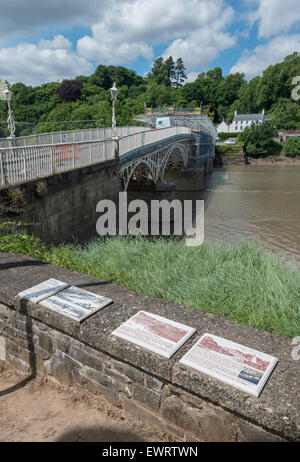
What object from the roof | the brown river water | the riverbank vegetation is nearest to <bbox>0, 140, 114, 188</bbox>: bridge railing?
the brown river water

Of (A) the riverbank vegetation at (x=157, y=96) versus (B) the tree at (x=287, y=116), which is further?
(B) the tree at (x=287, y=116)

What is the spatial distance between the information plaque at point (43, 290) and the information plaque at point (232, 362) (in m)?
1.64

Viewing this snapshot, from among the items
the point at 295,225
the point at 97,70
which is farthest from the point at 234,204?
the point at 97,70

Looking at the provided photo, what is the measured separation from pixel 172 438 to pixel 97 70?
11821 cm

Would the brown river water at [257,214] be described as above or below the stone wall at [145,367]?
below

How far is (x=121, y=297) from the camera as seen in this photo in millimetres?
3605

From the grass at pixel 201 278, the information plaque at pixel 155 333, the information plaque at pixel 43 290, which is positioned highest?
the information plaque at pixel 43 290

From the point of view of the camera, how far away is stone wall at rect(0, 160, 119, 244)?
843cm

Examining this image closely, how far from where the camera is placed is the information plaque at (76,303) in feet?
10.5

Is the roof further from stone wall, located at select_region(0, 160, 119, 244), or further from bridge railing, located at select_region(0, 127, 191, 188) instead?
stone wall, located at select_region(0, 160, 119, 244)

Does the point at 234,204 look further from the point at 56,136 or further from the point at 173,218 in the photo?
the point at 56,136

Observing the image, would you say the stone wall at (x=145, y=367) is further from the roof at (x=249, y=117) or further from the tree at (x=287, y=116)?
the roof at (x=249, y=117)

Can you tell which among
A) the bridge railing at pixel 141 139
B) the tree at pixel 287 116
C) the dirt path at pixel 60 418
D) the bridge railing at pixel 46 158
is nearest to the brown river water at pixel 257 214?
the bridge railing at pixel 141 139

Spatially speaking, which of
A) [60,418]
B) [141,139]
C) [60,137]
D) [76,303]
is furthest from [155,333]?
[141,139]
